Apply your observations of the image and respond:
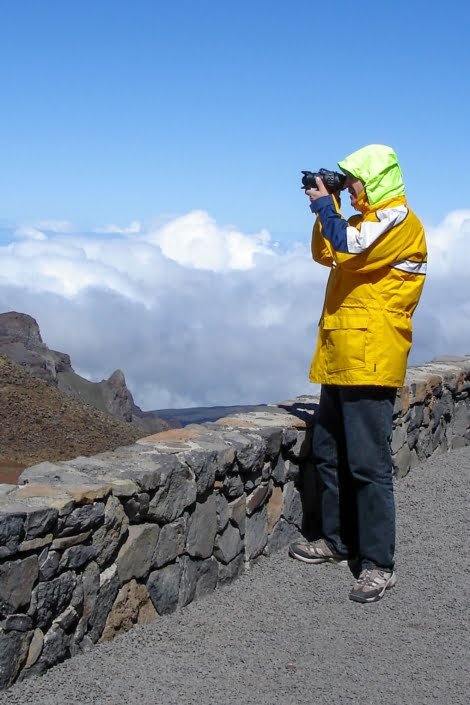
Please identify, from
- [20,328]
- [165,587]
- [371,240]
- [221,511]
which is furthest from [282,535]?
[20,328]

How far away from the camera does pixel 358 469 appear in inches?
201

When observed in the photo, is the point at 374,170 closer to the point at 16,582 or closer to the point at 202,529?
→ the point at 202,529

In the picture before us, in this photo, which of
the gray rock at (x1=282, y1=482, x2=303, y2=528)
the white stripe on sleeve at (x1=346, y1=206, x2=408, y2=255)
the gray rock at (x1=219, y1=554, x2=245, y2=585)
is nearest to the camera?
the white stripe on sleeve at (x1=346, y1=206, x2=408, y2=255)

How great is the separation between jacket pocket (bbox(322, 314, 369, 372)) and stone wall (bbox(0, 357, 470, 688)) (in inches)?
28.7

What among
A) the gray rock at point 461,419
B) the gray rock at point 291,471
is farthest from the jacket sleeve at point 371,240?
the gray rock at point 461,419

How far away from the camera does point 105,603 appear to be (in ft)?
13.9

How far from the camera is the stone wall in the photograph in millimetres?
3771

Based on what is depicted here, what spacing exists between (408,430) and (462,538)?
1714mm

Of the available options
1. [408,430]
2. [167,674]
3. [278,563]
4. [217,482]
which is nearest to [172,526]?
[217,482]

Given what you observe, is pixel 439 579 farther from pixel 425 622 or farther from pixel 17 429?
pixel 17 429

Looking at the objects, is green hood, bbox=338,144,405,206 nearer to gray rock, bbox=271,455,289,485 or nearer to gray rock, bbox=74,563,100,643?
gray rock, bbox=271,455,289,485

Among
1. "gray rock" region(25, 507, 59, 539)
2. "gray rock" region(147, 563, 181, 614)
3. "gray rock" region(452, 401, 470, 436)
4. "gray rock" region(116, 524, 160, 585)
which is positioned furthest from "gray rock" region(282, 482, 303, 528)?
"gray rock" region(452, 401, 470, 436)

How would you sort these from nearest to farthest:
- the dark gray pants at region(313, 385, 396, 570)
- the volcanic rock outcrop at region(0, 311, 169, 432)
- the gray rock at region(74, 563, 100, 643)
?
the gray rock at region(74, 563, 100, 643), the dark gray pants at region(313, 385, 396, 570), the volcanic rock outcrop at region(0, 311, 169, 432)

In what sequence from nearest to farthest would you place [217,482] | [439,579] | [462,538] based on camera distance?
[217,482], [439,579], [462,538]
